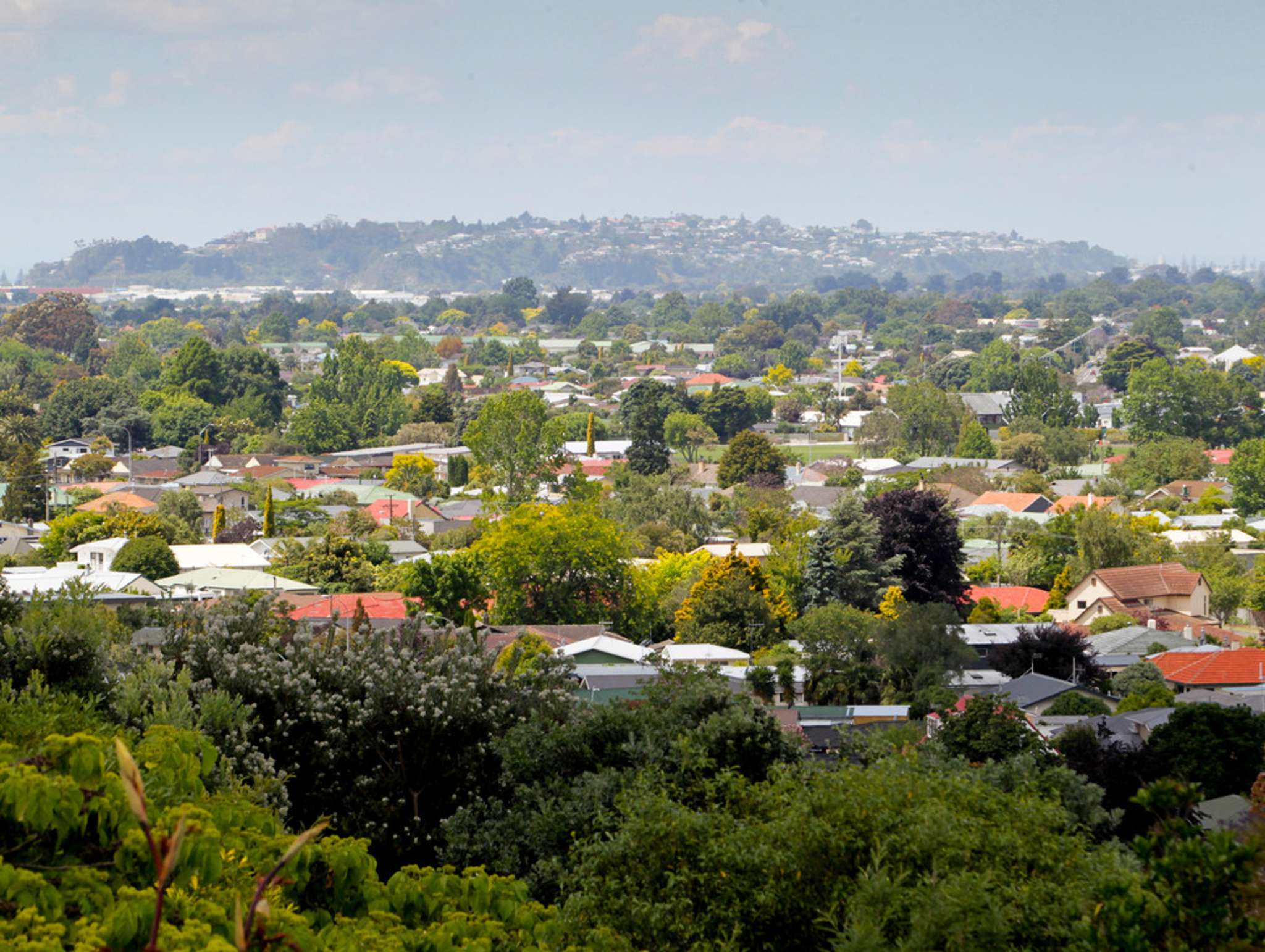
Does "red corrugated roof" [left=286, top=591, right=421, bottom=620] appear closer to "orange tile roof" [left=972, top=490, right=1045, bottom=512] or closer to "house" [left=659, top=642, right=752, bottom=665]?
"house" [left=659, top=642, right=752, bottom=665]

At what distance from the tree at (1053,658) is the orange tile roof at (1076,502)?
40.6 ft

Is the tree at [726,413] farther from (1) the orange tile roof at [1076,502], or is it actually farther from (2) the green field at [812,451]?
(1) the orange tile roof at [1076,502]

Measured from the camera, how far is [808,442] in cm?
5056

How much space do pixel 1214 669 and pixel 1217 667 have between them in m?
0.05

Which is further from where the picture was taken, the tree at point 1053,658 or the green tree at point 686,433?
the green tree at point 686,433

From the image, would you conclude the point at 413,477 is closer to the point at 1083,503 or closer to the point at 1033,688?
the point at 1083,503

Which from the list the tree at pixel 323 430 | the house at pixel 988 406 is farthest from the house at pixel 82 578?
the house at pixel 988 406

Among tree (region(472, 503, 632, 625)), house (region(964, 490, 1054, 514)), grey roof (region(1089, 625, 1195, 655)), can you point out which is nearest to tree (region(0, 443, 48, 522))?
tree (region(472, 503, 632, 625))

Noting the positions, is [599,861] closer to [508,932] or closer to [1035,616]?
[508,932]

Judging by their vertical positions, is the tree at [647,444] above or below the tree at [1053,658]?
below

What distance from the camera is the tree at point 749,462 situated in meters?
38.5

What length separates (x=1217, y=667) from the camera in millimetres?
16516

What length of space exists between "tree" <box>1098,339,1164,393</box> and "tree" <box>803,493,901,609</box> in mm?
44972

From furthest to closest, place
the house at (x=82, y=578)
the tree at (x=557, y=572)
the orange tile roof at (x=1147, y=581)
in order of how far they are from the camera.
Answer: the orange tile roof at (x=1147, y=581) < the tree at (x=557, y=572) < the house at (x=82, y=578)
